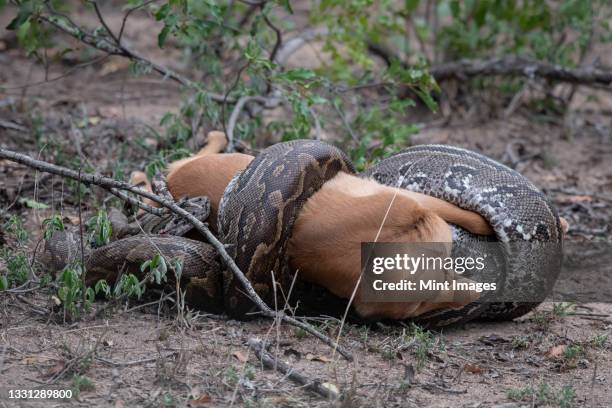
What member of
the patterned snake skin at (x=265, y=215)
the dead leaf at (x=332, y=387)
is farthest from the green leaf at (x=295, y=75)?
the dead leaf at (x=332, y=387)

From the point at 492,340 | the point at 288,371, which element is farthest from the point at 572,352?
the point at 288,371

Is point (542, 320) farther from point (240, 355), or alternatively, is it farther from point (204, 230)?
point (204, 230)

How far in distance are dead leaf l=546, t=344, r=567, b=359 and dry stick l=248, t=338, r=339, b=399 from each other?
173 cm

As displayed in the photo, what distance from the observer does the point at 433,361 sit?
209 inches

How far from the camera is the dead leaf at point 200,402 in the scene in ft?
14.2

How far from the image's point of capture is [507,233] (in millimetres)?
6070

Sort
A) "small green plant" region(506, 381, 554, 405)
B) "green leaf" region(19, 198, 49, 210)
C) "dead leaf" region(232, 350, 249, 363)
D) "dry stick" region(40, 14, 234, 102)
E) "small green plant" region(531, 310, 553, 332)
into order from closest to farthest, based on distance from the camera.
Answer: "small green plant" region(506, 381, 554, 405), "dead leaf" region(232, 350, 249, 363), "small green plant" region(531, 310, 553, 332), "green leaf" region(19, 198, 49, 210), "dry stick" region(40, 14, 234, 102)

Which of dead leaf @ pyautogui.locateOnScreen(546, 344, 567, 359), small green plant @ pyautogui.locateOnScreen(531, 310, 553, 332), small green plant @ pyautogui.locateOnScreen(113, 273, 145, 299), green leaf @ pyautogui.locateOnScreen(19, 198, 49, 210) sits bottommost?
small green plant @ pyautogui.locateOnScreen(531, 310, 553, 332)

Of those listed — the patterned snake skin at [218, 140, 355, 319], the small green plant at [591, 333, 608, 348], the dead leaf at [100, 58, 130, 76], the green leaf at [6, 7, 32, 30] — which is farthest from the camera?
the dead leaf at [100, 58, 130, 76]

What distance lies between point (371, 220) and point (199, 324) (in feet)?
4.11

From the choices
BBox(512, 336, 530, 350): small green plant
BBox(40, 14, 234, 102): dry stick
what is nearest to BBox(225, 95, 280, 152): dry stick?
BBox(40, 14, 234, 102): dry stick

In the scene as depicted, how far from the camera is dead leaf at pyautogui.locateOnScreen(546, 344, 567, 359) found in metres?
5.53

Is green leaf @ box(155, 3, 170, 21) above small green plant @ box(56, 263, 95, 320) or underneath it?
above

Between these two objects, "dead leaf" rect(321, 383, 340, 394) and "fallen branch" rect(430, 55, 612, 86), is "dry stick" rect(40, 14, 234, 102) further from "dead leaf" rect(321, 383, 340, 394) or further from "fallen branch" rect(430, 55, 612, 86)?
"dead leaf" rect(321, 383, 340, 394)
